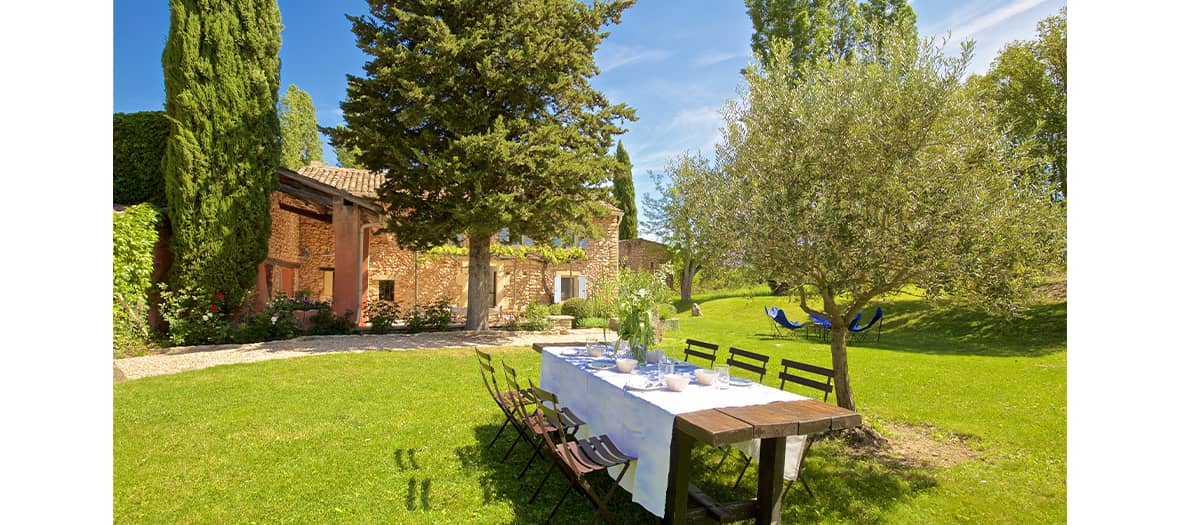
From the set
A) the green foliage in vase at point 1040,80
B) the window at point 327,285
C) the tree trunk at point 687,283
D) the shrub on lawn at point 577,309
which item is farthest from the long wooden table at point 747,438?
the tree trunk at point 687,283

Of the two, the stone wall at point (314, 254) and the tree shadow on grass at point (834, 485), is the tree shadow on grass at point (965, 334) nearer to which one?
the tree shadow on grass at point (834, 485)

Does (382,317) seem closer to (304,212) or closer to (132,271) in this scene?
(132,271)

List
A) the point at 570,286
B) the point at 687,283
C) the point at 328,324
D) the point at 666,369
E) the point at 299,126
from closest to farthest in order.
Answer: the point at 666,369 → the point at 328,324 → the point at 570,286 → the point at 687,283 → the point at 299,126

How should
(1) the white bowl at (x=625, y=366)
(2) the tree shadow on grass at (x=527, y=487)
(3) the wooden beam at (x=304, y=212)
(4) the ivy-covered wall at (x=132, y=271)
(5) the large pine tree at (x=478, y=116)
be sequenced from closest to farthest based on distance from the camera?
(2) the tree shadow on grass at (x=527, y=487)
(1) the white bowl at (x=625, y=366)
(4) the ivy-covered wall at (x=132, y=271)
(5) the large pine tree at (x=478, y=116)
(3) the wooden beam at (x=304, y=212)

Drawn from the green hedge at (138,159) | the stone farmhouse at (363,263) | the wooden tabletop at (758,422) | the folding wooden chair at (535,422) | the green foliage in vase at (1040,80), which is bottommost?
the folding wooden chair at (535,422)

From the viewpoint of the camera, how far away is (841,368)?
493 cm

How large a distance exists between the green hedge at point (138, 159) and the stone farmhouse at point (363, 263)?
2.32 meters

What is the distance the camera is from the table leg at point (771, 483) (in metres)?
3.08

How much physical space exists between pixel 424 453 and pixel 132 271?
335 inches

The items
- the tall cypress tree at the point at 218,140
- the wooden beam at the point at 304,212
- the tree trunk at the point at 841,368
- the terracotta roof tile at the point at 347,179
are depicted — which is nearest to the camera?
the tree trunk at the point at 841,368

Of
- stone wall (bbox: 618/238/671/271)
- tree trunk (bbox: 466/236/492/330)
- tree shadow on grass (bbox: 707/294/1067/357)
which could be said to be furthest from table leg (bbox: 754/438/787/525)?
stone wall (bbox: 618/238/671/271)

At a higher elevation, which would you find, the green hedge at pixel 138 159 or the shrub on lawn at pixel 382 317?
the green hedge at pixel 138 159

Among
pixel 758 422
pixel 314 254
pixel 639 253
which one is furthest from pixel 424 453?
pixel 639 253

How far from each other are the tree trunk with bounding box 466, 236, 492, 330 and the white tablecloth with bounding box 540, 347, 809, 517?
876 cm
